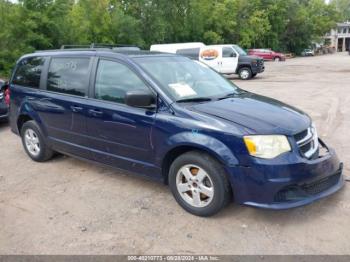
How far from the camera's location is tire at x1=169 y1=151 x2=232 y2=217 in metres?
3.66

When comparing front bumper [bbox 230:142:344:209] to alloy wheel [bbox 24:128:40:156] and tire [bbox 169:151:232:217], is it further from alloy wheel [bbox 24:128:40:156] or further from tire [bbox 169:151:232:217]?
alloy wheel [bbox 24:128:40:156]

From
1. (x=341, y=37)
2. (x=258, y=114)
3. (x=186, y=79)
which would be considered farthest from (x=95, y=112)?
(x=341, y=37)

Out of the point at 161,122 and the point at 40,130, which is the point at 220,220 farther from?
the point at 40,130

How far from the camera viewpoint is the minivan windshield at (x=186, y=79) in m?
4.17

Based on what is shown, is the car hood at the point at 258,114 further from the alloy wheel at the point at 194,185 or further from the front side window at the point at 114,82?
the front side window at the point at 114,82

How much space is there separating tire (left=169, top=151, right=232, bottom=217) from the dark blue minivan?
0.01m

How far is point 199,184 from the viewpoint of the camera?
382cm

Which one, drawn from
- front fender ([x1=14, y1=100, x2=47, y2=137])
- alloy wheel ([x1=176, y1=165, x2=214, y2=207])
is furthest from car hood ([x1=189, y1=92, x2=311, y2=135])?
front fender ([x1=14, y1=100, x2=47, y2=137])

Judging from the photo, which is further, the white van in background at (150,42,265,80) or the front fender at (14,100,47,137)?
the white van in background at (150,42,265,80)

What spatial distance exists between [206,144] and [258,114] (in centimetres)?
65

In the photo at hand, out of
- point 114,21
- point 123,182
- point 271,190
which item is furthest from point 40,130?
point 114,21

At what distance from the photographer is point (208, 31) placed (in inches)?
1698

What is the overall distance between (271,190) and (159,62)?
2059 millimetres

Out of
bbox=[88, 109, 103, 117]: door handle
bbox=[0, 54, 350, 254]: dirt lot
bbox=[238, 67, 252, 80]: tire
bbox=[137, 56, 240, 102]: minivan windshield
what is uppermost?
bbox=[137, 56, 240, 102]: minivan windshield
